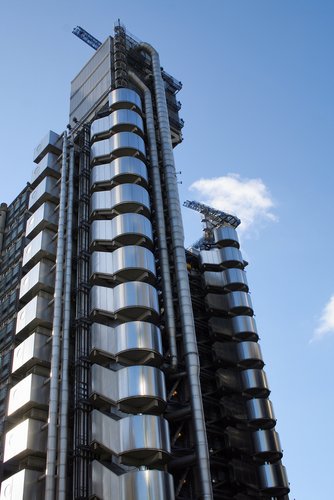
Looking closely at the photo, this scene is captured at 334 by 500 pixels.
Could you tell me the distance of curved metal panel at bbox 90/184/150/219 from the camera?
62938 mm

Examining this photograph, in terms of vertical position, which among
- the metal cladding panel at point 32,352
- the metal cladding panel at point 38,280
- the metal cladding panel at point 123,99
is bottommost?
the metal cladding panel at point 32,352

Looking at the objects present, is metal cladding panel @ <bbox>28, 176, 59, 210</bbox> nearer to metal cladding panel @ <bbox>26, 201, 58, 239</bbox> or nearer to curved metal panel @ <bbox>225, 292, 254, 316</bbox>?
metal cladding panel @ <bbox>26, 201, 58, 239</bbox>

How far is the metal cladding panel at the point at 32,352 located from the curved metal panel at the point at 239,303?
23.2 metres

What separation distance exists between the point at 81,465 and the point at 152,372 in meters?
9.62

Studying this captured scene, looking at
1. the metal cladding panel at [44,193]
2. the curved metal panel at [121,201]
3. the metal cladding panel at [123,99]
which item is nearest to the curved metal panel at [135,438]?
the curved metal panel at [121,201]

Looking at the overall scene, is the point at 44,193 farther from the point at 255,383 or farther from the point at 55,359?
the point at 255,383

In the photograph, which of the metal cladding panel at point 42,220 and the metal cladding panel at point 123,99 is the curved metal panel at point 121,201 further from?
the metal cladding panel at point 123,99

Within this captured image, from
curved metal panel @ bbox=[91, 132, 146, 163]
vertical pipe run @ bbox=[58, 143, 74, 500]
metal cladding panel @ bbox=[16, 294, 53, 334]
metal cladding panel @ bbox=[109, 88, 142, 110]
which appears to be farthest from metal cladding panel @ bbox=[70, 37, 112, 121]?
metal cladding panel @ bbox=[16, 294, 53, 334]

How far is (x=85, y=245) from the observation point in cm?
6500

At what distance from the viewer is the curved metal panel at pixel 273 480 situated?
196 ft

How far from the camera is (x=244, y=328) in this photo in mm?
69750

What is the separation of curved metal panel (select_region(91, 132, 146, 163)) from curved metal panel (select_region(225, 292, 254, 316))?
1997 cm

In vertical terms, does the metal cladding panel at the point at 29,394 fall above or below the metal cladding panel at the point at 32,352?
below

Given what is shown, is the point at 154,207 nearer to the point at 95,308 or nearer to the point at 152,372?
the point at 95,308
